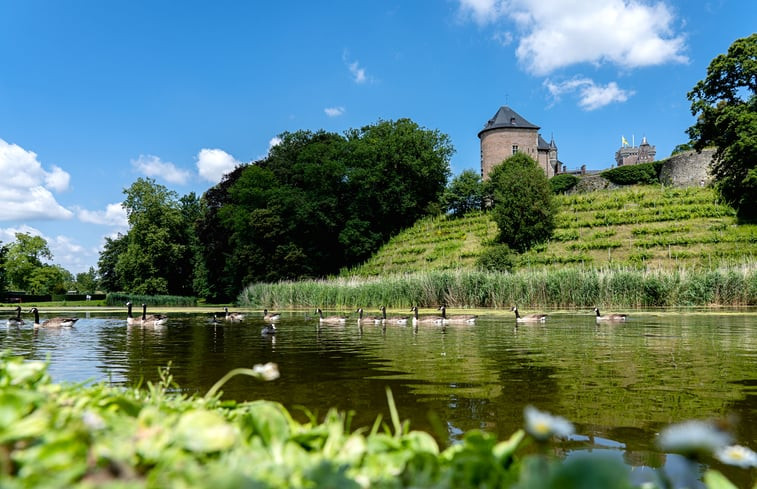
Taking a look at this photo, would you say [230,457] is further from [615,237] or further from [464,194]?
[464,194]

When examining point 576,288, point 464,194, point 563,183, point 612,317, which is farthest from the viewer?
point 563,183

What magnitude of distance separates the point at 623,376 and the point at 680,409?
1.93 m

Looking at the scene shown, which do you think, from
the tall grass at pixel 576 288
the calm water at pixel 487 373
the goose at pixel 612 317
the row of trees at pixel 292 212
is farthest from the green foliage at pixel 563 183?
the calm water at pixel 487 373

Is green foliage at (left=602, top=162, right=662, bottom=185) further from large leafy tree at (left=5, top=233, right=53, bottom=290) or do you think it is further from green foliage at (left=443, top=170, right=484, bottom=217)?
large leafy tree at (left=5, top=233, right=53, bottom=290)

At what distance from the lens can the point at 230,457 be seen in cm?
170

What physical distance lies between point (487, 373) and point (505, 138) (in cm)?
7293

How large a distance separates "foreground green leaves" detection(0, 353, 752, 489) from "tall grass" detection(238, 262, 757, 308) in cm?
2355

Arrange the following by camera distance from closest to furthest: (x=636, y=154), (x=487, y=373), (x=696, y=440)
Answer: (x=696, y=440) → (x=487, y=373) → (x=636, y=154)

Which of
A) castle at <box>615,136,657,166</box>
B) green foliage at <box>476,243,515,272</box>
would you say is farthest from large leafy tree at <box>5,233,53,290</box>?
castle at <box>615,136,657,166</box>

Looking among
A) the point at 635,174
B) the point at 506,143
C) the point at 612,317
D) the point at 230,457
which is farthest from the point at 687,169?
the point at 230,457

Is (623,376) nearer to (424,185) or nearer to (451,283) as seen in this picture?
(451,283)

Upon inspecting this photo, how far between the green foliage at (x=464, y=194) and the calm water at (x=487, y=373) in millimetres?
50271

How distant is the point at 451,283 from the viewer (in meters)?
25.9

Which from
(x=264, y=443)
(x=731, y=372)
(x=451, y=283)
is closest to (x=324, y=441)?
(x=264, y=443)
